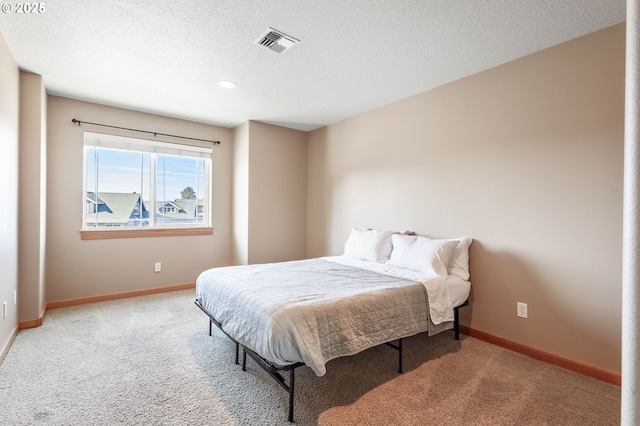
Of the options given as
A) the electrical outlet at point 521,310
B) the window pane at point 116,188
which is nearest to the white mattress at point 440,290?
the electrical outlet at point 521,310

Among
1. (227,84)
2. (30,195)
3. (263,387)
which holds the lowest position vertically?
(263,387)

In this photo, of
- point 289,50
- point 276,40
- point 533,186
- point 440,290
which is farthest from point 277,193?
point 533,186

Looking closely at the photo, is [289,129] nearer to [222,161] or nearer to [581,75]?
[222,161]

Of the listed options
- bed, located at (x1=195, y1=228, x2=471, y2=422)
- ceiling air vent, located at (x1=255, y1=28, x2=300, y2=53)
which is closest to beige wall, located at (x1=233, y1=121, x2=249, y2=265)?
bed, located at (x1=195, y1=228, x2=471, y2=422)

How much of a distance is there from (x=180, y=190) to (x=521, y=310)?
4.38 metres

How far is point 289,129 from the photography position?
4785 millimetres

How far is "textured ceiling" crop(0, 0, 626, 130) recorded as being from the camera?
196cm

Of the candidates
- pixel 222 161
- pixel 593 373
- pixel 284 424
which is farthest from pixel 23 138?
pixel 593 373

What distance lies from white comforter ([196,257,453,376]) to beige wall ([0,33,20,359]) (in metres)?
1.51

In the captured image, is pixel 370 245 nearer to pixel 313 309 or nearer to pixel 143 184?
pixel 313 309

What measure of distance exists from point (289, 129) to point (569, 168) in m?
3.58

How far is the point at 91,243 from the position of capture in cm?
375

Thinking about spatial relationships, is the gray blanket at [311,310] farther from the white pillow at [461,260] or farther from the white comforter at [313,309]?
the white pillow at [461,260]

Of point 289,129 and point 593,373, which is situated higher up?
point 289,129
